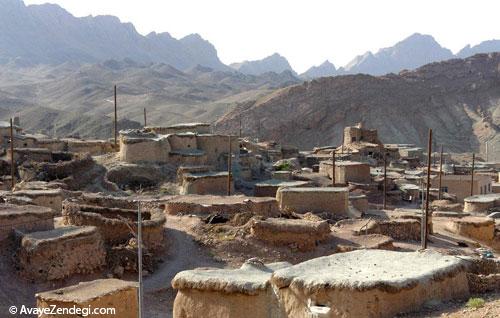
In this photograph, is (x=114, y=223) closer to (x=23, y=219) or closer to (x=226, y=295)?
(x=23, y=219)

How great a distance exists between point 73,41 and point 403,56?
97752mm

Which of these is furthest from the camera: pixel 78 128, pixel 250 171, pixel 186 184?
pixel 78 128

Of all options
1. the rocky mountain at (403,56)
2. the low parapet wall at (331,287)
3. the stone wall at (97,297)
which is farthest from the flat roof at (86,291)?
the rocky mountain at (403,56)

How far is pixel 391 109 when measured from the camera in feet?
227

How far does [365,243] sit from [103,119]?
182 ft

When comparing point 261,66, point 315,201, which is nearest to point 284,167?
point 315,201

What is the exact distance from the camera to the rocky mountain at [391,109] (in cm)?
6544

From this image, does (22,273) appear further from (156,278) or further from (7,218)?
(156,278)

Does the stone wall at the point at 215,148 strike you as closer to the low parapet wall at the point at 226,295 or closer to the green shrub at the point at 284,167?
the green shrub at the point at 284,167

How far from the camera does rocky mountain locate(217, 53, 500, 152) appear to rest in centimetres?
6544

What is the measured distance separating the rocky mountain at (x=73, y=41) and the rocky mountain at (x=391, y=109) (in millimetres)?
80902

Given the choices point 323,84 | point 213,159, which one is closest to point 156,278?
point 213,159

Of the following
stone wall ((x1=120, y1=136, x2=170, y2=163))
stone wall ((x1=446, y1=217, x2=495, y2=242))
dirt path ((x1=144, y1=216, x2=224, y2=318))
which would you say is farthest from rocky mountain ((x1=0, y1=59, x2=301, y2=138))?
dirt path ((x1=144, y1=216, x2=224, y2=318))

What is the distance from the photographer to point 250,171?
26.9 metres
